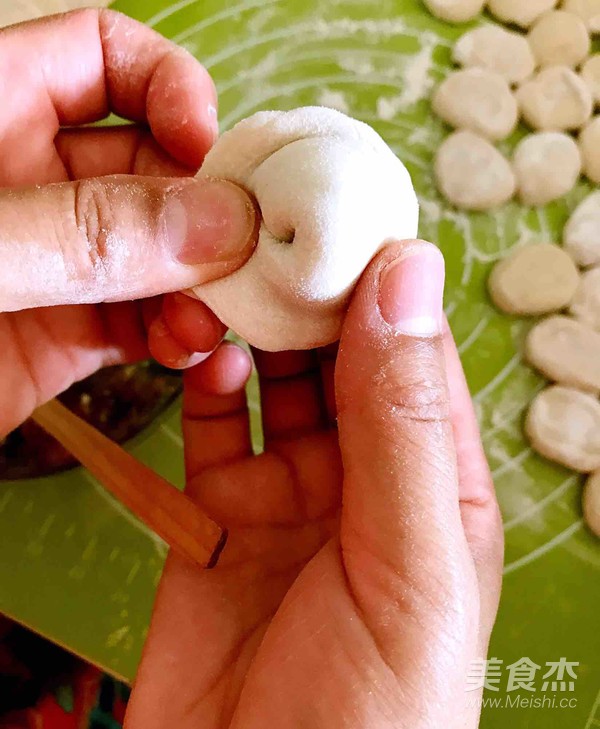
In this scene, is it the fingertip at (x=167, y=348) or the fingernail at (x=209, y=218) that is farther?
the fingertip at (x=167, y=348)

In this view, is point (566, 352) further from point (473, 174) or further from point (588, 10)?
point (588, 10)

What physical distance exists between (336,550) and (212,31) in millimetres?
873

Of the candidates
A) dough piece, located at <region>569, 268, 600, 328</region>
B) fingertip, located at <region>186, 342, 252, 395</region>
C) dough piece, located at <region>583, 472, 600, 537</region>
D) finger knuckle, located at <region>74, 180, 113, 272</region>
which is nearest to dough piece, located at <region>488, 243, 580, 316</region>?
dough piece, located at <region>569, 268, 600, 328</region>

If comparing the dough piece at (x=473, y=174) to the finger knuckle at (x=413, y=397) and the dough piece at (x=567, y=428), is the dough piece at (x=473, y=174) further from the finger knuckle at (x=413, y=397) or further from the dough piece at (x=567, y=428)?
the finger knuckle at (x=413, y=397)

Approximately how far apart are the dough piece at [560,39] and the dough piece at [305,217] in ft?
2.25

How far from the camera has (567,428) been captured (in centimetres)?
90

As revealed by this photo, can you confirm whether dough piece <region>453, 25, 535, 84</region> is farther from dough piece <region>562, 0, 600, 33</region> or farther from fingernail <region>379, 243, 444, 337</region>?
fingernail <region>379, 243, 444, 337</region>

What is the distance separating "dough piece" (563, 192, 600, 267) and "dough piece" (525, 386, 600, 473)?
0.67 ft

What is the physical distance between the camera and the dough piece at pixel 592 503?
34.3 inches

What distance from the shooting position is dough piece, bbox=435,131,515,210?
987mm

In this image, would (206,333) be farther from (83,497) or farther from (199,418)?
(83,497)

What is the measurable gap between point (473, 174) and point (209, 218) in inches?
23.5

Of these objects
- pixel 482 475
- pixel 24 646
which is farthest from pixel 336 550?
pixel 24 646

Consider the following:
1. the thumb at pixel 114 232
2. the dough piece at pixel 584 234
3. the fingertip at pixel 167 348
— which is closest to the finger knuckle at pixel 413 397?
the thumb at pixel 114 232
